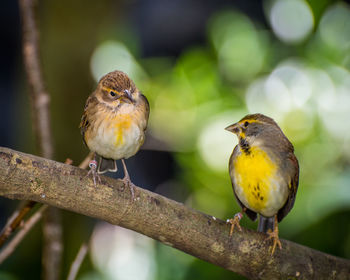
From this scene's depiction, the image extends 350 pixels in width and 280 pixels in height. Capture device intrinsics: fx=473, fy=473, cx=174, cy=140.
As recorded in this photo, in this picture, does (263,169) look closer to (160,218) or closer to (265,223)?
(265,223)

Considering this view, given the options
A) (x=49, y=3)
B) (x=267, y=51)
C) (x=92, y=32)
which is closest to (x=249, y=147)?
(x=267, y=51)

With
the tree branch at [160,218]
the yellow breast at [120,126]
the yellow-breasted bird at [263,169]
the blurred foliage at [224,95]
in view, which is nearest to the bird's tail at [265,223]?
the yellow-breasted bird at [263,169]

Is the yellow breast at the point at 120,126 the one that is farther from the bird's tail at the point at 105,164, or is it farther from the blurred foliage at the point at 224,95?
the blurred foliage at the point at 224,95

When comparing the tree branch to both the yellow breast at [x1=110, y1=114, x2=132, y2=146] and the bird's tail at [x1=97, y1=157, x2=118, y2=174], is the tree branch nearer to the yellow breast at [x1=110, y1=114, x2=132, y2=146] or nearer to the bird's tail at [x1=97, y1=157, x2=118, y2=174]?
the yellow breast at [x1=110, y1=114, x2=132, y2=146]

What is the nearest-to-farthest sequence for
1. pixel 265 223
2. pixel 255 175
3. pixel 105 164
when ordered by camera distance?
pixel 255 175, pixel 105 164, pixel 265 223

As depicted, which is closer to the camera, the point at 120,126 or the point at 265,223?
the point at 120,126

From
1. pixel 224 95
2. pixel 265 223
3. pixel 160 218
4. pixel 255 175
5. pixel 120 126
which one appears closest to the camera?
pixel 160 218

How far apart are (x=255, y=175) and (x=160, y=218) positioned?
658 millimetres

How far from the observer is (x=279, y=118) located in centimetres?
370

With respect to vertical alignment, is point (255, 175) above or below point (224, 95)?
below

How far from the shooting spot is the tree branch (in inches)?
81.8

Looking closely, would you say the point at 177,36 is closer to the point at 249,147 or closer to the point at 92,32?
the point at 92,32

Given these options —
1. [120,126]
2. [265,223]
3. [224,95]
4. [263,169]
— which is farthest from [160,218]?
[224,95]

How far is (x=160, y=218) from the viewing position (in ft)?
7.73
